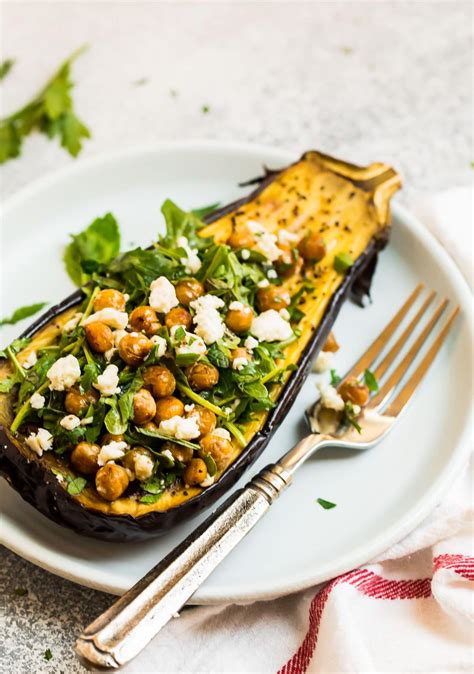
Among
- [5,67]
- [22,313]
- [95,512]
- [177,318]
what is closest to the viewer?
[95,512]

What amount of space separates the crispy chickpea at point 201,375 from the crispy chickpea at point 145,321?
0.50ft

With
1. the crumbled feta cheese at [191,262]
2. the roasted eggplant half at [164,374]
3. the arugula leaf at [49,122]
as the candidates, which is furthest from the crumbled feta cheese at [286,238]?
the arugula leaf at [49,122]

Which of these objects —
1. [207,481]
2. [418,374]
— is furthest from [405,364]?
[207,481]

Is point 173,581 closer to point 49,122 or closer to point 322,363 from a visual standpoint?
point 322,363

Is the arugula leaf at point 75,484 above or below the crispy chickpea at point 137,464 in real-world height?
below

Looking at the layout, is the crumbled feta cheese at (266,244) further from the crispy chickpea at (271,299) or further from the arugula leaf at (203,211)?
the arugula leaf at (203,211)

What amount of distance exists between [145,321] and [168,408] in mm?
273

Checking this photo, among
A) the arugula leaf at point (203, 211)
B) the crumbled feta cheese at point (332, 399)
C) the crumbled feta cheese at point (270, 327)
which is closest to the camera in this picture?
the crumbled feta cheese at point (270, 327)

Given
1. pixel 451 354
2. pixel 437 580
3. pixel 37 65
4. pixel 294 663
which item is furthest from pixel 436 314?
pixel 37 65

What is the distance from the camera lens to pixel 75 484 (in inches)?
85.7

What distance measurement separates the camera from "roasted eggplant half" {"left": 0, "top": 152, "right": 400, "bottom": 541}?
7.18ft

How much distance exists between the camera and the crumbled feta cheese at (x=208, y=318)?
7.66ft

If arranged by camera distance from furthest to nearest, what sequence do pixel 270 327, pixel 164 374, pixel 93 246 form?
1. pixel 93 246
2. pixel 270 327
3. pixel 164 374

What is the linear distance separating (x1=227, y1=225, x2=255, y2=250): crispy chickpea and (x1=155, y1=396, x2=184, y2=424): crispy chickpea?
0.66 meters
